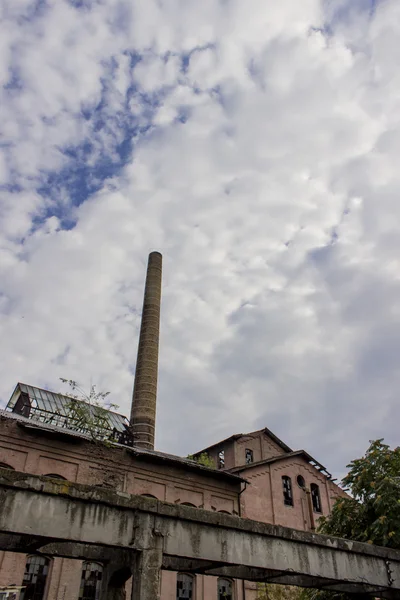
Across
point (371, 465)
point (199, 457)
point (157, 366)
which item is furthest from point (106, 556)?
point (199, 457)

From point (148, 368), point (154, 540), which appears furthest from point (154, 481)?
Answer: point (154, 540)

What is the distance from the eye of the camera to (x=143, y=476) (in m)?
18.6

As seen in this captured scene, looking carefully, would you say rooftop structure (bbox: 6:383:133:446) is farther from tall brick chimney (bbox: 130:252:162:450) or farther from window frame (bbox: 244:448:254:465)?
window frame (bbox: 244:448:254:465)

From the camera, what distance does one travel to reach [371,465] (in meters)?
14.7

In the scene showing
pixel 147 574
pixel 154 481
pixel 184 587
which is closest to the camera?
pixel 147 574

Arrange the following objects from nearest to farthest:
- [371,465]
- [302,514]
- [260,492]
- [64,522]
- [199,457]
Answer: [64,522] → [371,465] → [260,492] → [302,514] → [199,457]

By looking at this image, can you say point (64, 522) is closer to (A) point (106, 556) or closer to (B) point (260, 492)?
(A) point (106, 556)

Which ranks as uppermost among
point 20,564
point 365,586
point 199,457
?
point 199,457

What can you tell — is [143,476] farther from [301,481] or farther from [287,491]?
[301,481]

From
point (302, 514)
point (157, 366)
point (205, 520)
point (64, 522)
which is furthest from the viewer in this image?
point (157, 366)

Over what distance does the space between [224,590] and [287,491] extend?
6.61m

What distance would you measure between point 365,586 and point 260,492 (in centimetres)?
1256

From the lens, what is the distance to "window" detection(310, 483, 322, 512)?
25.4 meters

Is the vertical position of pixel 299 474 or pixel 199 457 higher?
pixel 199 457
